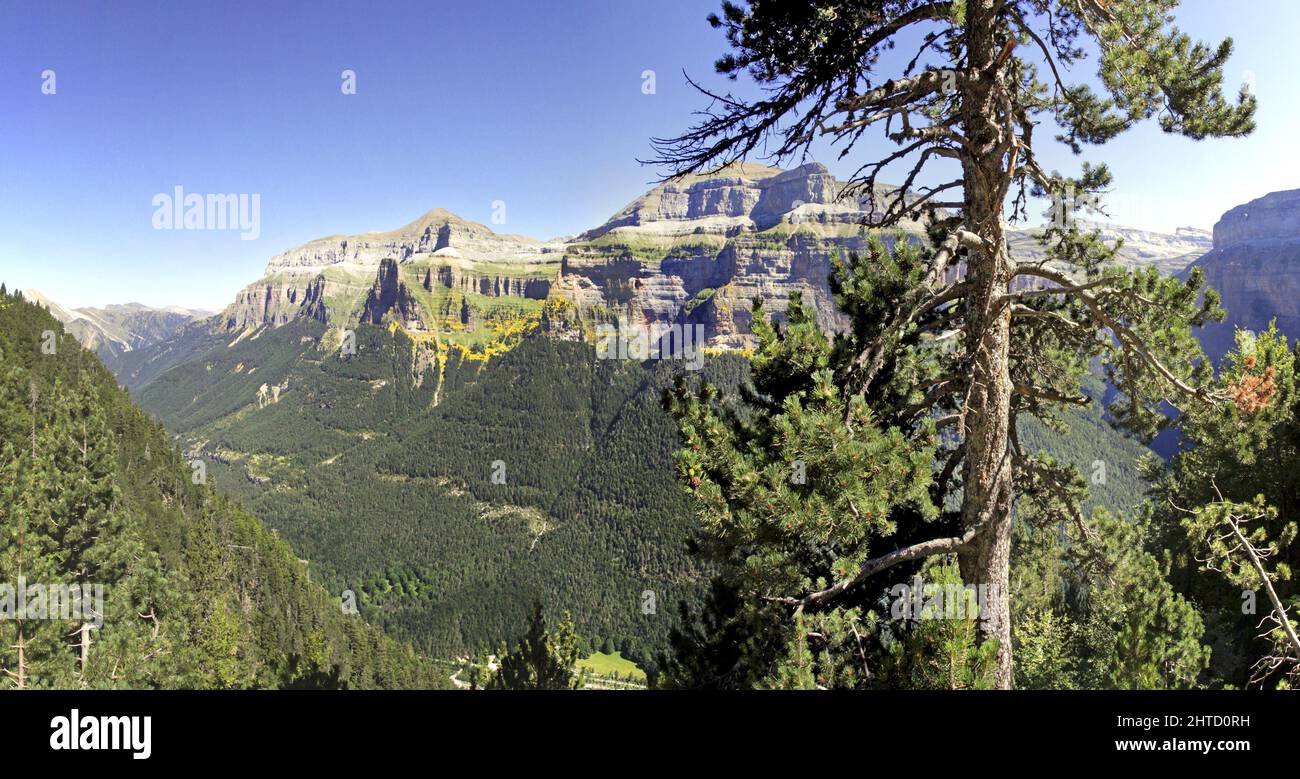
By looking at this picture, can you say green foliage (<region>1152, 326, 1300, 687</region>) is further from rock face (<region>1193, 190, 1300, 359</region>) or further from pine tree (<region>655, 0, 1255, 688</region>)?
rock face (<region>1193, 190, 1300, 359</region>)

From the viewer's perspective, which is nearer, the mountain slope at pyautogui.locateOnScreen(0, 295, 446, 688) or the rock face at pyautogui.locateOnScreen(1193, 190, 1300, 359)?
the mountain slope at pyautogui.locateOnScreen(0, 295, 446, 688)

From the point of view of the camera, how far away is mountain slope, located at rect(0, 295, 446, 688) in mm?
18812

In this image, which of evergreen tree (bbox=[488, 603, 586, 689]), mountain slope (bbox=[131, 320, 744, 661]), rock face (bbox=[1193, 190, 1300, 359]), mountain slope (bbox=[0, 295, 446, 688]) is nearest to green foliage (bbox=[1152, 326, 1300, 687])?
evergreen tree (bbox=[488, 603, 586, 689])

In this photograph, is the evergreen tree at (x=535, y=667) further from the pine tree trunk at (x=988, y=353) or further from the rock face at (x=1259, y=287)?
the rock face at (x=1259, y=287)

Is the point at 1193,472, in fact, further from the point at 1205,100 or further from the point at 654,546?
the point at 654,546

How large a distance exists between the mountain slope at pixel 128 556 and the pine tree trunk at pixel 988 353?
75.8 ft

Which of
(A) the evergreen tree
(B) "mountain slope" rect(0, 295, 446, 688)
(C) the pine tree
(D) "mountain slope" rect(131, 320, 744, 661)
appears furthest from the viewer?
(D) "mountain slope" rect(131, 320, 744, 661)

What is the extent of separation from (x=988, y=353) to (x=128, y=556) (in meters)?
31.2

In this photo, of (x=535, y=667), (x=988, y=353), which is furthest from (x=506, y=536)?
(x=988, y=353)

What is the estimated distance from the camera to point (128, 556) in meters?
24.0

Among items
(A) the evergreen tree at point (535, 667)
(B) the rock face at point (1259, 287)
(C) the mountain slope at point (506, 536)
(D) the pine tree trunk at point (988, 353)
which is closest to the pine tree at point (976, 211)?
(D) the pine tree trunk at point (988, 353)

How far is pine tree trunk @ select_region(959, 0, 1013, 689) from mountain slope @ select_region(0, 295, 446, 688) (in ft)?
75.8

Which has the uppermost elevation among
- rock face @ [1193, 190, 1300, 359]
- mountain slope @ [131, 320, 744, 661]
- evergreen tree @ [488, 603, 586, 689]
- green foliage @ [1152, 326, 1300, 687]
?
rock face @ [1193, 190, 1300, 359]
